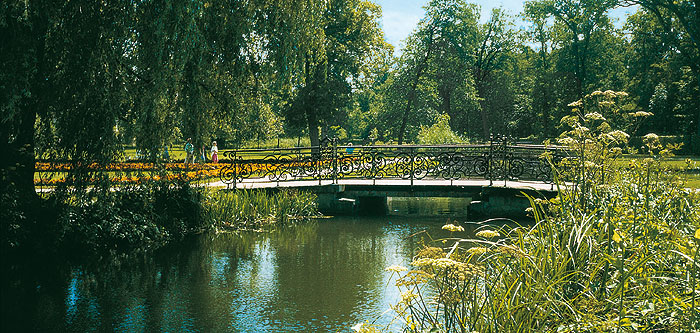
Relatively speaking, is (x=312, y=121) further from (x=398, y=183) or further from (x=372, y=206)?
(x=398, y=183)

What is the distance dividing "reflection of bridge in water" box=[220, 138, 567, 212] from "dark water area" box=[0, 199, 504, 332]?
11.9ft

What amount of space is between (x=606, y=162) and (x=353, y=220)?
10.2 meters

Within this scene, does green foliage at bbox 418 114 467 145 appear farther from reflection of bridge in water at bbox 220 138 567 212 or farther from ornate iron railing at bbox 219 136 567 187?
reflection of bridge in water at bbox 220 138 567 212

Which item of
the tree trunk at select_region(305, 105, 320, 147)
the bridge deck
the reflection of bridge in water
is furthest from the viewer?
the tree trunk at select_region(305, 105, 320, 147)

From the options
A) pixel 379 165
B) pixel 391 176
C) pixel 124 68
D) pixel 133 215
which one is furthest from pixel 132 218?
pixel 391 176

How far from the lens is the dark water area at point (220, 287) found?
23.5 feet

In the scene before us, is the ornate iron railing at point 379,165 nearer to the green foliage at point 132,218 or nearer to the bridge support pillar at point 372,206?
the bridge support pillar at point 372,206

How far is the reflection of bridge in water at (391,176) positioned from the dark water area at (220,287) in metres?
3.63

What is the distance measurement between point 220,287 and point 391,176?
10.5m

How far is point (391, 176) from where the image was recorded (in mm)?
18641

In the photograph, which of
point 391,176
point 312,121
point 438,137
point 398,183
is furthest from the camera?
point 312,121

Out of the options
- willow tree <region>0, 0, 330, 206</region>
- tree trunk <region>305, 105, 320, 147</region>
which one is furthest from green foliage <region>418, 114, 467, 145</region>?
willow tree <region>0, 0, 330, 206</region>

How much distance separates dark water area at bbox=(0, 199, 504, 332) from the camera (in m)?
7.17

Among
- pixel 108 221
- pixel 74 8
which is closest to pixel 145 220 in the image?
pixel 108 221
